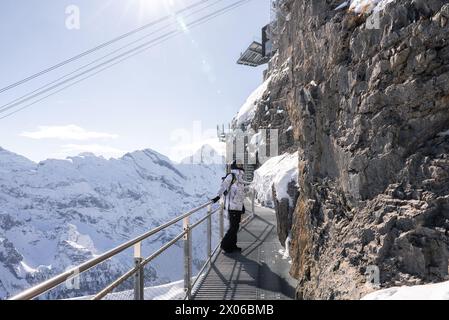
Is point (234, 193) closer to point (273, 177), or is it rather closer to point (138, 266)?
point (138, 266)

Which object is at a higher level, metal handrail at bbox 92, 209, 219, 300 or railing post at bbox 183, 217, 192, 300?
metal handrail at bbox 92, 209, 219, 300

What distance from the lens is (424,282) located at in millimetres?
3006

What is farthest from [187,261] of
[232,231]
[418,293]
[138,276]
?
[418,293]

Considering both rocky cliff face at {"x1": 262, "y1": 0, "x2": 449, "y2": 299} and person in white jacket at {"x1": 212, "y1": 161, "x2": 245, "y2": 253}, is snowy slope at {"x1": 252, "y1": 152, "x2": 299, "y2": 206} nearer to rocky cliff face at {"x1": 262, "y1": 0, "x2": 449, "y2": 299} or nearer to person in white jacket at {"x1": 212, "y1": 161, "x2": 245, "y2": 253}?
person in white jacket at {"x1": 212, "y1": 161, "x2": 245, "y2": 253}

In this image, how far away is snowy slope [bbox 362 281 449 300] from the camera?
244cm

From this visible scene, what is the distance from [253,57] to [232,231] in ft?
157

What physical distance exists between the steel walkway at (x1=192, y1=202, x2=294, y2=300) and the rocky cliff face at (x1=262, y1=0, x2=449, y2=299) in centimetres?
96

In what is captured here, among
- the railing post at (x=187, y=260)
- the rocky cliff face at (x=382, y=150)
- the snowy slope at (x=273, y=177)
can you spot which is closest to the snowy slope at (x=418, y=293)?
the rocky cliff face at (x=382, y=150)

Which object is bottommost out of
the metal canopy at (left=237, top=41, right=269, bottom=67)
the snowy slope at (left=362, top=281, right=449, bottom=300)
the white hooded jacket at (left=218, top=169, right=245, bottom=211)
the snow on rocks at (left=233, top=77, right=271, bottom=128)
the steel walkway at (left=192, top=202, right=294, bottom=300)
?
the steel walkway at (left=192, top=202, right=294, bottom=300)

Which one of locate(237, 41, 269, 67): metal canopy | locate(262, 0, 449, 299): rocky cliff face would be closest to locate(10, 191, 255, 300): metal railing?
locate(262, 0, 449, 299): rocky cliff face

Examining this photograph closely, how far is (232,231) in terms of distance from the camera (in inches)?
314

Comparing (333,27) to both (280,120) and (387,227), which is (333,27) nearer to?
(387,227)
